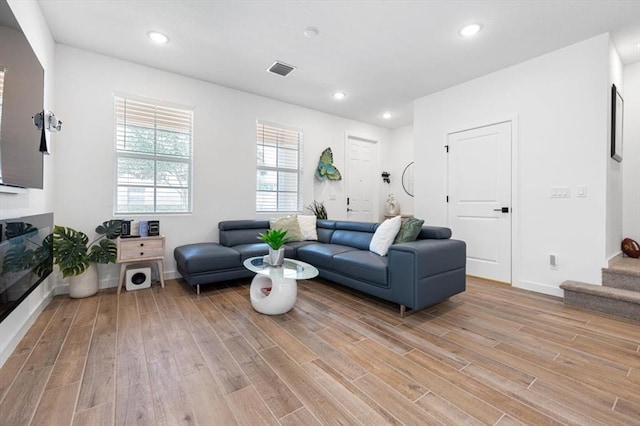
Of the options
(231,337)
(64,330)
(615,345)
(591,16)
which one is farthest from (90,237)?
(591,16)

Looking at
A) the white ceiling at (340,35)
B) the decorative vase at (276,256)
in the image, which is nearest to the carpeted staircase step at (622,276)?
the white ceiling at (340,35)

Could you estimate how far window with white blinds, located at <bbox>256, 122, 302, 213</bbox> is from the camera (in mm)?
4629

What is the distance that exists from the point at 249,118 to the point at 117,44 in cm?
178

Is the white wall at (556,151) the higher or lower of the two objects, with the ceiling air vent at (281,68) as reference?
lower

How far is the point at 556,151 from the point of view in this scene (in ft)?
10.4

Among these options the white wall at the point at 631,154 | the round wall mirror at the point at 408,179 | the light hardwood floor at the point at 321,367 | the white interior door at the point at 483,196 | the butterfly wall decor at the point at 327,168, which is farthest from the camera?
the round wall mirror at the point at 408,179

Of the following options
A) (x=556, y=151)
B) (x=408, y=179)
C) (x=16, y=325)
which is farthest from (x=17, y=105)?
(x=408, y=179)

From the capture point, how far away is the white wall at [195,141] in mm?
3180

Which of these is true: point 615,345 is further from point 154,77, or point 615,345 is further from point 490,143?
point 154,77

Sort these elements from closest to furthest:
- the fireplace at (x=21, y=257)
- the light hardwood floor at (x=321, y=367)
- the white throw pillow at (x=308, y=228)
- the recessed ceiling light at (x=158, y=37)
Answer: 1. the light hardwood floor at (x=321, y=367)
2. the fireplace at (x=21, y=257)
3. the recessed ceiling light at (x=158, y=37)
4. the white throw pillow at (x=308, y=228)

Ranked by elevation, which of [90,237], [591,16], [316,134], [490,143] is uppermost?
[591,16]

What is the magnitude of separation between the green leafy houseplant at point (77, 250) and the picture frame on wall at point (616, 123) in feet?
18.3

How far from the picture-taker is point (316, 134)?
5250 millimetres

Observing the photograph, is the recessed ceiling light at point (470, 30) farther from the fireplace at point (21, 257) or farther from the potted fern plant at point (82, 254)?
the potted fern plant at point (82, 254)
